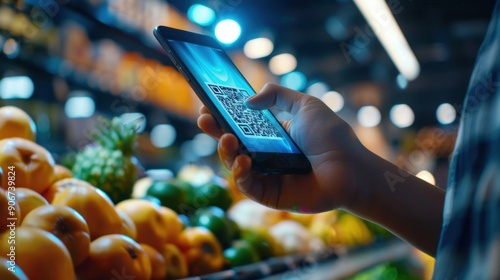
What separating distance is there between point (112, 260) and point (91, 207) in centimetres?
12

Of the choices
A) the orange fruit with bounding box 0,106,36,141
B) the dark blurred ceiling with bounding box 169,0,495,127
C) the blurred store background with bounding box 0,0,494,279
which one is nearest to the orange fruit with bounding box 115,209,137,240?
the orange fruit with bounding box 0,106,36,141

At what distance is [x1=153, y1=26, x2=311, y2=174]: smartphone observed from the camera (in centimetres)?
92

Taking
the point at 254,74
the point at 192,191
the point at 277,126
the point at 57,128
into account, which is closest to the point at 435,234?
the point at 277,126

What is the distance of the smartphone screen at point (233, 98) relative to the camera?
0.93m

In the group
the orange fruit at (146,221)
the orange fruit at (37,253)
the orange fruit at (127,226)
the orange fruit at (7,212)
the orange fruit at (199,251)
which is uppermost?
the orange fruit at (7,212)

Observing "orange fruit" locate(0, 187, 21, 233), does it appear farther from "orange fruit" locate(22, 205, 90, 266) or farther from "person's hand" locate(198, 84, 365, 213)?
"person's hand" locate(198, 84, 365, 213)

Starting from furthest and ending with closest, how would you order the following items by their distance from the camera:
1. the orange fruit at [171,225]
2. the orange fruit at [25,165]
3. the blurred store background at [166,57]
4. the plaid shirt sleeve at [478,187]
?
1. the blurred store background at [166,57]
2. the orange fruit at [171,225]
3. the orange fruit at [25,165]
4. the plaid shirt sleeve at [478,187]

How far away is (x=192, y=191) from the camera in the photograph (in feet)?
5.83

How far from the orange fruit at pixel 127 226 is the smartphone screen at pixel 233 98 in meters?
0.34

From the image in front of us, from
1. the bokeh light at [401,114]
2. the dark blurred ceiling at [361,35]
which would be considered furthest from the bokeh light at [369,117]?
the dark blurred ceiling at [361,35]

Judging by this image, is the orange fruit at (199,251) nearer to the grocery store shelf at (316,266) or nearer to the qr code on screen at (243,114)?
the grocery store shelf at (316,266)

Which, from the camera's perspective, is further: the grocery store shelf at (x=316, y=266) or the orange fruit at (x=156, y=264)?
the grocery store shelf at (x=316, y=266)

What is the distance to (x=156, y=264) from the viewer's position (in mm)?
1197

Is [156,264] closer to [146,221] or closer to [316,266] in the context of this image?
[146,221]
